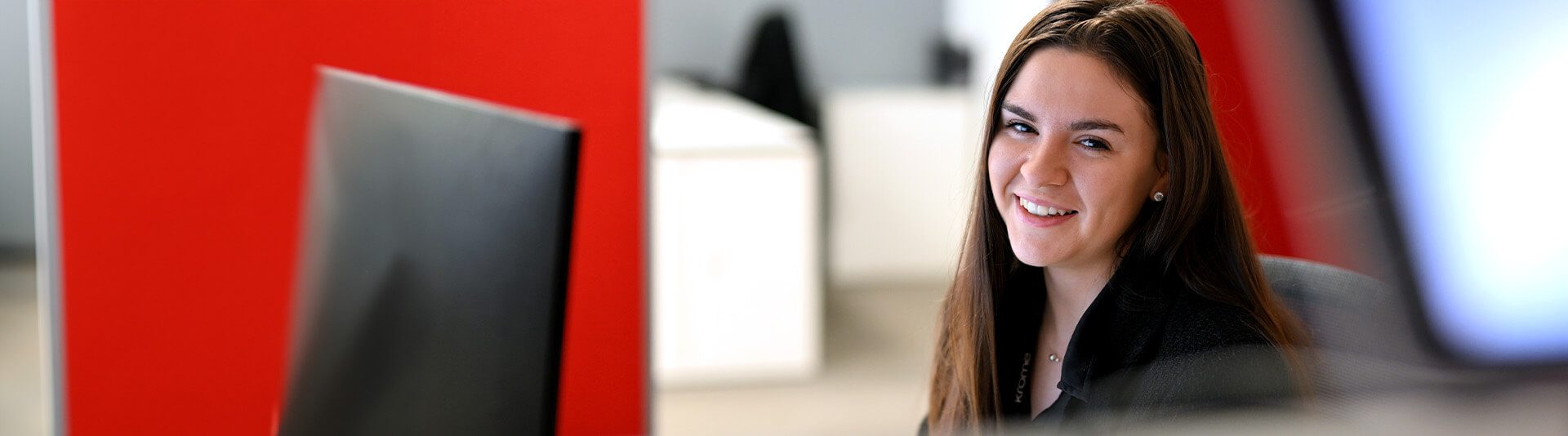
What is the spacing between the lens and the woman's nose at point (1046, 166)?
82cm

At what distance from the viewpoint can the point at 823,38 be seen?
11.0 ft

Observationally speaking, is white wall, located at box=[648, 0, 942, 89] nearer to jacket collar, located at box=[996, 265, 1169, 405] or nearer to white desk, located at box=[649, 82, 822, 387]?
white desk, located at box=[649, 82, 822, 387]

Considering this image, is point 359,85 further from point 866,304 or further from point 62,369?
point 866,304

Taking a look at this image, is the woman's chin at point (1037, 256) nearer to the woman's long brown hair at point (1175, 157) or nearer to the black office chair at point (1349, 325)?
the woman's long brown hair at point (1175, 157)

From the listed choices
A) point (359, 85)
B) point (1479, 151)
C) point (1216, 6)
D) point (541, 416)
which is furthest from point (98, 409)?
point (1479, 151)

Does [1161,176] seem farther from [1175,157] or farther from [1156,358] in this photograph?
[1156,358]

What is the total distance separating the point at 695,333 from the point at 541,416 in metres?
2.12

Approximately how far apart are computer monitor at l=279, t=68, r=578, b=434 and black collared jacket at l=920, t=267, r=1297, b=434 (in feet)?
1.21

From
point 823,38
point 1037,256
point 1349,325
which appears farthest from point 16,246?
point 823,38

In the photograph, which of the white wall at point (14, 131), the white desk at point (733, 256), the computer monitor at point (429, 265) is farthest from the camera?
the white desk at point (733, 256)

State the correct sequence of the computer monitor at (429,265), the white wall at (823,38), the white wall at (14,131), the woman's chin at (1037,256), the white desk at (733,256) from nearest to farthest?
1. the computer monitor at (429,265)
2. the woman's chin at (1037,256)
3. the white wall at (14,131)
4. the white desk at (733,256)
5. the white wall at (823,38)

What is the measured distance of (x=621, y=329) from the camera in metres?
1.50

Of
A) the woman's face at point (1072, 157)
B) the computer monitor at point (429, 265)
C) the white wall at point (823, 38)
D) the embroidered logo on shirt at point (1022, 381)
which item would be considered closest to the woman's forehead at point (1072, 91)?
the woman's face at point (1072, 157)

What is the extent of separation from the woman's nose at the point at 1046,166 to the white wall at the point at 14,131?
1.05 meters
